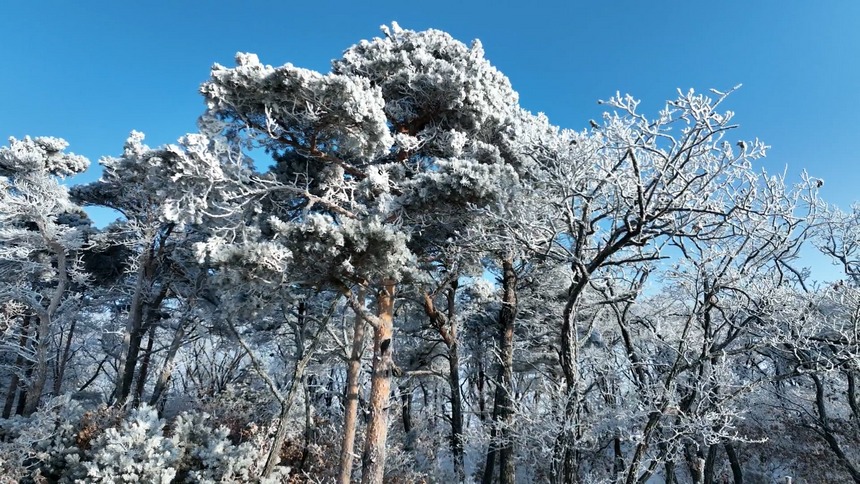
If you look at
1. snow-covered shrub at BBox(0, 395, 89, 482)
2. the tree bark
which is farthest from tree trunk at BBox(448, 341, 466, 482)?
the tree bark

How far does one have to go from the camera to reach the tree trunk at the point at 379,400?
7.33 m

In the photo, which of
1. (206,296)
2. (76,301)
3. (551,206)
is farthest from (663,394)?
(76,301)

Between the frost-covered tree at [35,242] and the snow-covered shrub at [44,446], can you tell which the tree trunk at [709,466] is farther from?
the frost-covered tree at [35,242]

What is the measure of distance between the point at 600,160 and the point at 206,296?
39.0 feet

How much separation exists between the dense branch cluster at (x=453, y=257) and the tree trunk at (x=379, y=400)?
4 centimetres

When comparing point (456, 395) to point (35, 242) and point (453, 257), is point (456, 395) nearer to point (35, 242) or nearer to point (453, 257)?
point (453, 257)

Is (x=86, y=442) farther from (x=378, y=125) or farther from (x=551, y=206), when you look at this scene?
(x=551, y=206)

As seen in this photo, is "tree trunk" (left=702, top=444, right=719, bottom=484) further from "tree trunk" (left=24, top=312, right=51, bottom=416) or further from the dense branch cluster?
"tree trunk" (left=24, top=312, right=51, bottom=416)

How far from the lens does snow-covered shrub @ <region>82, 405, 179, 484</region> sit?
7246mm

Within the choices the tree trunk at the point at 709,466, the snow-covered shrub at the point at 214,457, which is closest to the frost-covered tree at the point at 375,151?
the snow-covered shrub at the point at 214,457

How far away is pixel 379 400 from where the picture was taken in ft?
25.2

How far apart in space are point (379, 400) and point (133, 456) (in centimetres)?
426

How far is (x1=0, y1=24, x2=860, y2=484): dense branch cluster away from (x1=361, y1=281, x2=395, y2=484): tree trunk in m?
0.04

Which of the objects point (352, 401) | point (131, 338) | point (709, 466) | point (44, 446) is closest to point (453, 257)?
point (352, 401)
